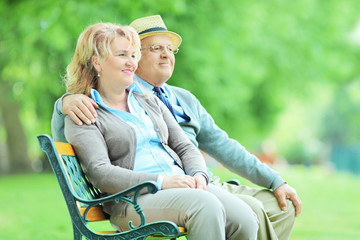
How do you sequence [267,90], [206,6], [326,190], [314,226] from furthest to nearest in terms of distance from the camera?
[267,90] < [326,190] < [206,6] < [314,226]

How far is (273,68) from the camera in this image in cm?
1917

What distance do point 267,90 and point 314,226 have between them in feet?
41.6

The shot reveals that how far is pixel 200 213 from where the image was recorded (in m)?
2.78

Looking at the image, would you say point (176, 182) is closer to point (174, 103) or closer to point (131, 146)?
point (131, 146)

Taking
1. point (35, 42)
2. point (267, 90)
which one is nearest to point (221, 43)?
point (35, 42)

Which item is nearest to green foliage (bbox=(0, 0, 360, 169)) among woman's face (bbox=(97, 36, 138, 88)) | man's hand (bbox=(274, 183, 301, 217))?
man's hand (bbox=(274, 183, 301, 217))

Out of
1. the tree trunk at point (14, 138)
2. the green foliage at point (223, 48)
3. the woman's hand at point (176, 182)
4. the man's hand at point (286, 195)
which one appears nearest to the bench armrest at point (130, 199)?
the woman's hand at point (176, 182)

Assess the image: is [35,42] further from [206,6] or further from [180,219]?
[180,219]

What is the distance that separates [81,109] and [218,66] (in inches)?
446

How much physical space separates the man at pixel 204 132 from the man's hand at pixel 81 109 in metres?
0.45

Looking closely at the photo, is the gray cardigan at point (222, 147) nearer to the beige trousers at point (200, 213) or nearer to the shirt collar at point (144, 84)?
the shirt collar at point (144, 84)

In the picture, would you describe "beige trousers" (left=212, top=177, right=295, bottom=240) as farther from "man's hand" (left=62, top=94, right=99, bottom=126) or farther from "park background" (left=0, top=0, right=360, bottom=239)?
"park background" (left=0, top=0, right=360, bottom=239)

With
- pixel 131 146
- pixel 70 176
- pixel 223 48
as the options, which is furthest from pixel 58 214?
pixel 223 48

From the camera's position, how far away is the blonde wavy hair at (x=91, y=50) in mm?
3170
